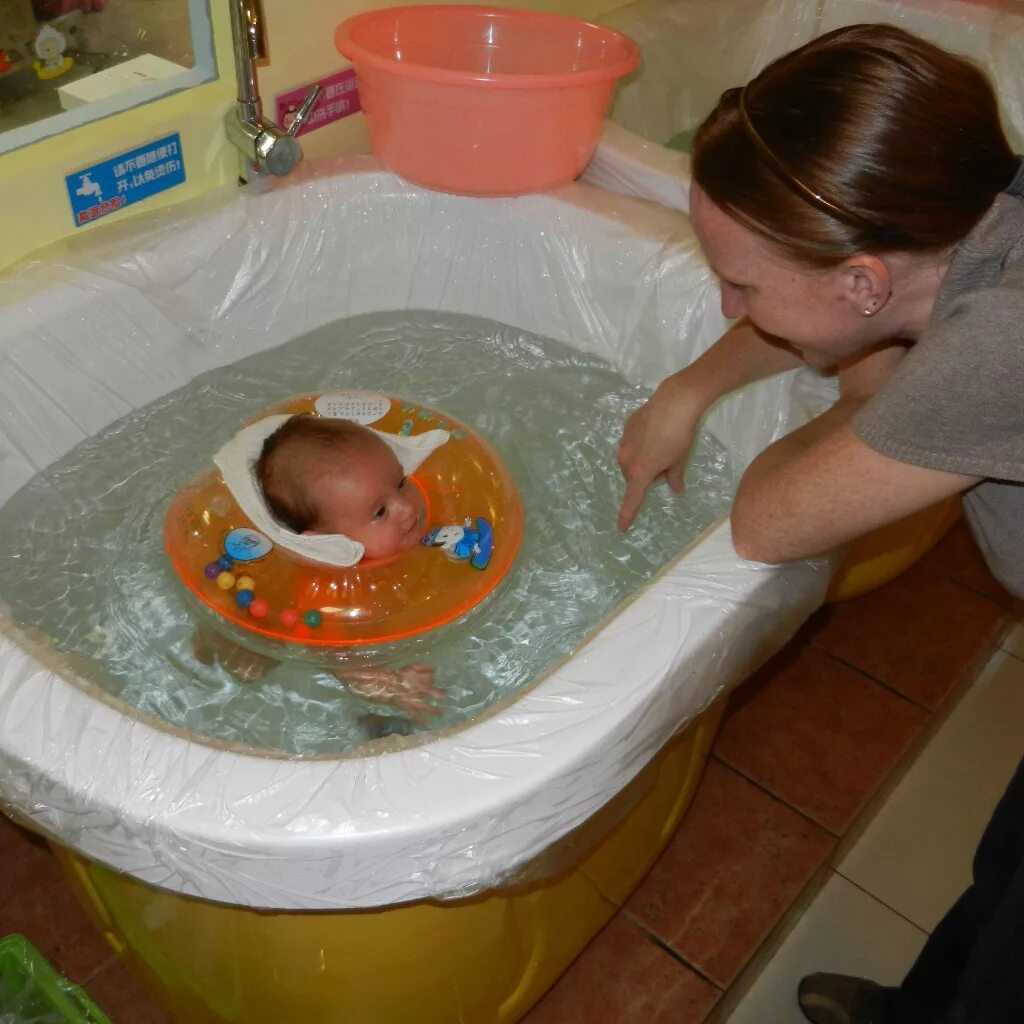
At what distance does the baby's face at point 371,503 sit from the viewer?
1141 millimetres

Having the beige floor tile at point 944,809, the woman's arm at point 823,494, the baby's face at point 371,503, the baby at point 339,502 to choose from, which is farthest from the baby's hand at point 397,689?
the beige floor tile at point 944,809

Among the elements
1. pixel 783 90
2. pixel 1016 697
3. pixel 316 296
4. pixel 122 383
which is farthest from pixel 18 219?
pixel 1016 697

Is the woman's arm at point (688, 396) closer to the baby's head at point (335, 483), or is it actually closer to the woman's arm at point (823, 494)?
the woman's arm at point (823, 494)

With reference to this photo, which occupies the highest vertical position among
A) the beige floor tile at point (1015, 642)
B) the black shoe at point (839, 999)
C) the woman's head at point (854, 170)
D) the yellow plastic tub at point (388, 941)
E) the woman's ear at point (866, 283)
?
the woman's head at point (854, 170)

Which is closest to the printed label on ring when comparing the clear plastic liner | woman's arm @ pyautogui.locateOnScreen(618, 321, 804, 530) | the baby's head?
the baby's head

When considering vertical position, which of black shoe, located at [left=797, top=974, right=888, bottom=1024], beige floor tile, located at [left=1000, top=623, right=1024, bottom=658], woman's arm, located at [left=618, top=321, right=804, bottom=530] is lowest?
beige floor tile, located at [left=1000, top=623, right=1024, bottom=658]

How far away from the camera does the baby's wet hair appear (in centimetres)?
114

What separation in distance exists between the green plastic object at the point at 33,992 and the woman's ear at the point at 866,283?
3.15 feet

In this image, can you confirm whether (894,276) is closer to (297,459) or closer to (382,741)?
(382,741)

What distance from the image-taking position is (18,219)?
48.3 inches

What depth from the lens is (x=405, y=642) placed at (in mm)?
1141

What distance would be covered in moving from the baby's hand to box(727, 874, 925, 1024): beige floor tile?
536 millimetres

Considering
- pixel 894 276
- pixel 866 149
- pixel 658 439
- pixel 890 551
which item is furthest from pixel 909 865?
pixel 866 149

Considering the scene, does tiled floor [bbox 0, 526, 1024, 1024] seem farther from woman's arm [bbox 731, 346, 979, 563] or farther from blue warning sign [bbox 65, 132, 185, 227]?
blue warning sign [bbox 65, 132, 185, 227]
